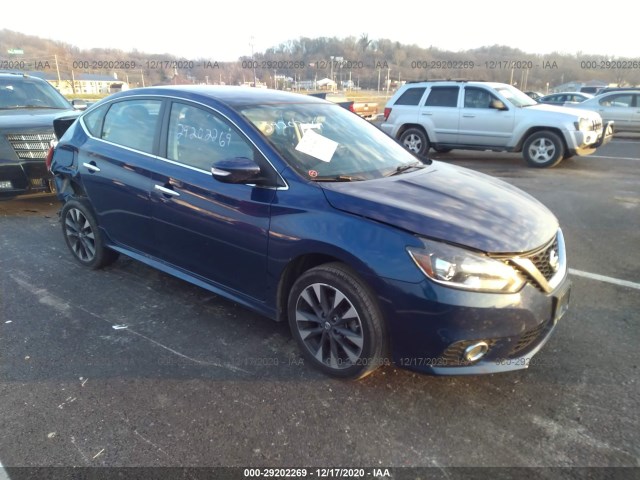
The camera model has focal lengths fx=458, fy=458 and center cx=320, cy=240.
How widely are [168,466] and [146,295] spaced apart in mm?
2032

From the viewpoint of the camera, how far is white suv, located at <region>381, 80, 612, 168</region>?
9891 mm

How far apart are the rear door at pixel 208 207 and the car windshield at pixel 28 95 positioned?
559 cm

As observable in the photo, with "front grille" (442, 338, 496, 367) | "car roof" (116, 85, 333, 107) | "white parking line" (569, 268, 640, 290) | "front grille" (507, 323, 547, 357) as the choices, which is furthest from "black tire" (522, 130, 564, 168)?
"front grille" (442, 338, 496, 367)

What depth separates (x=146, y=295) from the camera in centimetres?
394

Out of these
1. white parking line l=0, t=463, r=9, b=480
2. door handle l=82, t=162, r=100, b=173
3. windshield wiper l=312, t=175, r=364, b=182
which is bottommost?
white parking line l=0, t=463, r=9, b=480

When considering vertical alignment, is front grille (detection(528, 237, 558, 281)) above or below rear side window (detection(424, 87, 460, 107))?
below

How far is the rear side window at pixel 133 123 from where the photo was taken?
12.0 ft

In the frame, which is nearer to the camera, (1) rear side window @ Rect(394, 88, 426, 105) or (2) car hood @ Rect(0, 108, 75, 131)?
(2) car hood @ Rect(0, 108, 75, 131)

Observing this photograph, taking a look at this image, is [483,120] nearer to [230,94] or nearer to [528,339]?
[230,94]

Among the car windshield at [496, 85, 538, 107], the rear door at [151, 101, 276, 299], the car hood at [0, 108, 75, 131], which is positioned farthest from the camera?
the car windshield at [496, 85, 538, 107]

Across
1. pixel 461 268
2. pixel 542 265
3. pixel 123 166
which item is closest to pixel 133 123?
pixel 123 166

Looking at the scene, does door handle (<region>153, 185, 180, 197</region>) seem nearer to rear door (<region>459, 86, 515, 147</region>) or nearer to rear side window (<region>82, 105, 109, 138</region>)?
rear side window (<region>82, 105, 109, 138</region>)

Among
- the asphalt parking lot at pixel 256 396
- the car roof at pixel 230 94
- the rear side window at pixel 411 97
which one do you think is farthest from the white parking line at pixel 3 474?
the rear side window at pixel 411 97

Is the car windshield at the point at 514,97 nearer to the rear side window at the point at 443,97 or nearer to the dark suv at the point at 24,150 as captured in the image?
the rear side window at the point at 443,97
